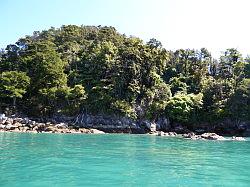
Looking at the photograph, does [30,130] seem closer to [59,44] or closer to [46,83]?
[46,83]

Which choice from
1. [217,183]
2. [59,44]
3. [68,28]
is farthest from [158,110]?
[217,183]

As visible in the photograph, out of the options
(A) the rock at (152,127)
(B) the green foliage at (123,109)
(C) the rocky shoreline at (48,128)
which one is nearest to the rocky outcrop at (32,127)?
(C) the rocky shoreline at (48,128)

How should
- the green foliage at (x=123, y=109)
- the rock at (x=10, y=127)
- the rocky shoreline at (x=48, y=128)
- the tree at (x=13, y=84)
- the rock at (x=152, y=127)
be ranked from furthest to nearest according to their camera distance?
1. the tree at (x=13, y=84)
2. the green foliage at (x=123, y=109)
3. the rock at (x=152, y=127)
4. the rock at (x=10, y=127)
5. the rocky shoreline at (x=48, y=128)

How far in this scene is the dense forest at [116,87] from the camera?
5981cm

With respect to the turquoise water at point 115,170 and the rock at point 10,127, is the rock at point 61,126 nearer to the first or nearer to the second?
the rock at point 10,127

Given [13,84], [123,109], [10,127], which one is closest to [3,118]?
[10,127]

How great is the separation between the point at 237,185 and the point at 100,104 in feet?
151

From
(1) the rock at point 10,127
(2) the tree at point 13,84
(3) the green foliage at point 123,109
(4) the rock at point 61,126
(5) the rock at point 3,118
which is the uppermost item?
(2) the tree at point 13,84

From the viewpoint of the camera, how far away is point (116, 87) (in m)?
62.2

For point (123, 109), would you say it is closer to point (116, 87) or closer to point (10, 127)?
point (116, 87)

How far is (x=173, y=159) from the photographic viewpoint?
926 inches

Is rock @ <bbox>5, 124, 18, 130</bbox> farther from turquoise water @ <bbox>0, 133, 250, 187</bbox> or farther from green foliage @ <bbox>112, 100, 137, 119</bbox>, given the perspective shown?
turquoise water @ <bbox>0, 133, 250, 187</bbox>

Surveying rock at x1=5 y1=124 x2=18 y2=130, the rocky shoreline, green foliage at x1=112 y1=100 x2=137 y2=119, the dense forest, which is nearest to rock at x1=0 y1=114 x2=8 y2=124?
the rocky shoreline

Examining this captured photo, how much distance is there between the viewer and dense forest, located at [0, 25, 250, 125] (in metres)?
59.8
